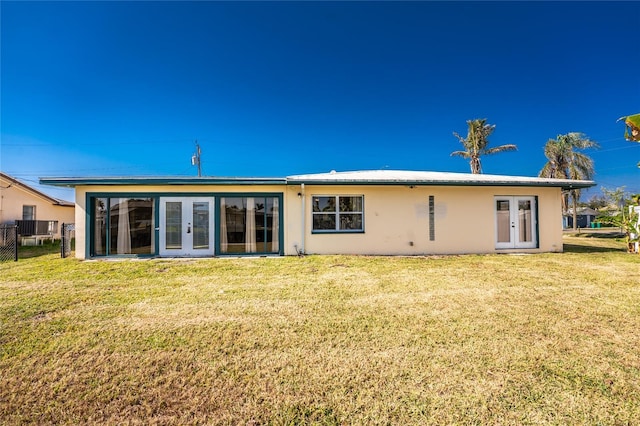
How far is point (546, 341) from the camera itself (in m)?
3.27

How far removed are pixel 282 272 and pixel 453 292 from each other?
4.03m

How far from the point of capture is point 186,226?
9.85 metres

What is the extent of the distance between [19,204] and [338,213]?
17.9m

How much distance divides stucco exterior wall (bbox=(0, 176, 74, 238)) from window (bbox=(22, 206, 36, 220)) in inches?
7.1

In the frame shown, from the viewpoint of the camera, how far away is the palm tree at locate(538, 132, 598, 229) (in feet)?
76.6

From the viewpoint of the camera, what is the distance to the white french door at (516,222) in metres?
10.9

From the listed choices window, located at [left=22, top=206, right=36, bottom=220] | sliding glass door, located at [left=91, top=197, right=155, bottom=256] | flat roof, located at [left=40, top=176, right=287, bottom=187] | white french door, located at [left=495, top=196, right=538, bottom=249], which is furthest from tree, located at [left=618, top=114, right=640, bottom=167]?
window, located at [left=22, top=206, right=36, bottom=220]

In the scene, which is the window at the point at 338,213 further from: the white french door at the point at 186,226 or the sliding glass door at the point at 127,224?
the sliding glass door at the point at 127,224

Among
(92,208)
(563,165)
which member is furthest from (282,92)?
(563,165)

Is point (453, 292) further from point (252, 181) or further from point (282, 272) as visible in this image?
point (252, 181)

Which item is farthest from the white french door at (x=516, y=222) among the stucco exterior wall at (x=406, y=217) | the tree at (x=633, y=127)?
A: the tree at (x=633, y=127)

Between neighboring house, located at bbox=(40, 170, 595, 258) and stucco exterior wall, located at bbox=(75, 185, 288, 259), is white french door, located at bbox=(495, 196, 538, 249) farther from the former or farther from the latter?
stucco exterior wall, located at bbox=(75, 185, 288, 259)

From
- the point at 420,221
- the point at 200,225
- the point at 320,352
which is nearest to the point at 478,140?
the point at 420,221

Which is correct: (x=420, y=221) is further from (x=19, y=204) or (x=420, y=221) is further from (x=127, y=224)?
(x=19, y=204)
